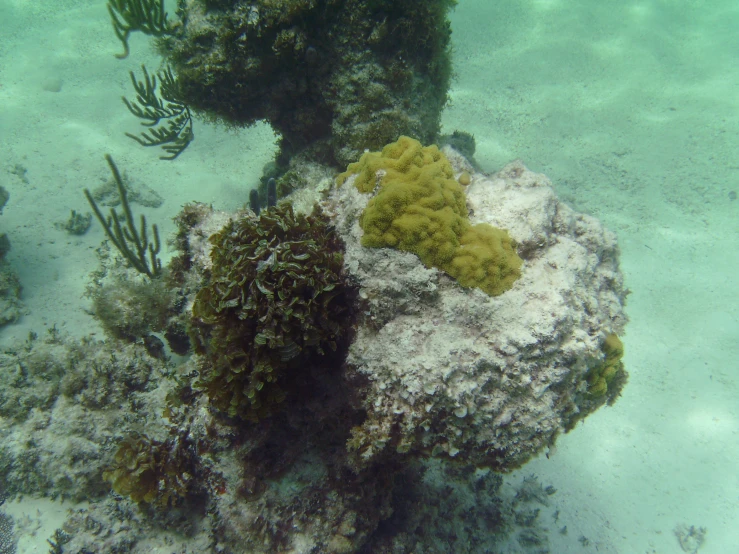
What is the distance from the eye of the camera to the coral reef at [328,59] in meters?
4.91

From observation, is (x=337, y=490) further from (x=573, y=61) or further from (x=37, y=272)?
(x=573, y=61)

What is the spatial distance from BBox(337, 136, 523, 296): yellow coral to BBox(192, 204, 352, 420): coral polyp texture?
0.56m

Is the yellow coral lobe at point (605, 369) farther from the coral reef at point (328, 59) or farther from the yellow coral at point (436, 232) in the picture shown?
the coral reef at point (328, 59)

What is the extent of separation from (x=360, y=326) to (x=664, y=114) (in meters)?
12.3

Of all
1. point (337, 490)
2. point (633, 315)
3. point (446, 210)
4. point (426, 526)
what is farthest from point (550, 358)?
point (633, 315)

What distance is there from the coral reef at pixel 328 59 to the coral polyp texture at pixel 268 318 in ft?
8.54

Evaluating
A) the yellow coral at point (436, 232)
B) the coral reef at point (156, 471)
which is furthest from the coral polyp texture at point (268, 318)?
the coral reef at point (156, 471)

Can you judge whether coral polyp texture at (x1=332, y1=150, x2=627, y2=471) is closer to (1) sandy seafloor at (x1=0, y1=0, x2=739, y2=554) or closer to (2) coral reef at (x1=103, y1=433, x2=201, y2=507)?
(2) coral reef at (x1=103, y1=433, x2=201, y2=507)

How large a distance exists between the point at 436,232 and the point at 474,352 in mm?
1058

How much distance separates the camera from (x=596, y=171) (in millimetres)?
9242

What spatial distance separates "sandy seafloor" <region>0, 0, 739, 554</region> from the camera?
18.0ft

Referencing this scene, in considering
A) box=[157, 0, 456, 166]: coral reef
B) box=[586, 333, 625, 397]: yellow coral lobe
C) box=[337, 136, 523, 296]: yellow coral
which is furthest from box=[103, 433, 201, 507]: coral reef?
box=[157, 0, 456, 166]: coral reef

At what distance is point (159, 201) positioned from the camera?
27.2 feet

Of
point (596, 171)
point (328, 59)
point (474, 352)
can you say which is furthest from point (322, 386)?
point (596, 171)
